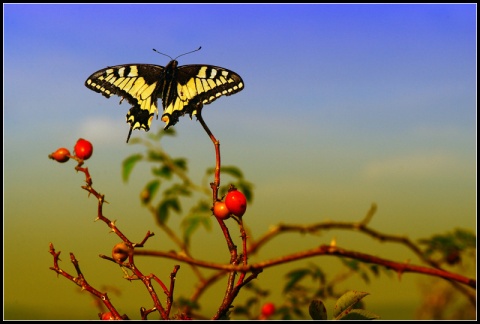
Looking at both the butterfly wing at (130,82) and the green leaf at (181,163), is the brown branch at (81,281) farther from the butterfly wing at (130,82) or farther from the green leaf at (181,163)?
the green leaf at (181,163)

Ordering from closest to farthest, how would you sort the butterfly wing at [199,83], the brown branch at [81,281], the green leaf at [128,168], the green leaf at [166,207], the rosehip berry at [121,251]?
the rosehip berry at [121,251]
the brown branch at [81,281]
the butterfly wing at [199,83]
the green leaf at [166,207]
the green leaf at [128,168]

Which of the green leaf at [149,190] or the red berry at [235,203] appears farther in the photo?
the green leaf at [149,190]

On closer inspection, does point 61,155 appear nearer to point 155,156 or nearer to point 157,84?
point 157,84

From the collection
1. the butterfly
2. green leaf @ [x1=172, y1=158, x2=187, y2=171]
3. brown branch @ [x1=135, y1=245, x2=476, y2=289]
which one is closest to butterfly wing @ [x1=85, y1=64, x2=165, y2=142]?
the butterfly

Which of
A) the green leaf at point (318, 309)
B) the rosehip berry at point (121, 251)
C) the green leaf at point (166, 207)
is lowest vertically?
the green leaf at point (166, 207)

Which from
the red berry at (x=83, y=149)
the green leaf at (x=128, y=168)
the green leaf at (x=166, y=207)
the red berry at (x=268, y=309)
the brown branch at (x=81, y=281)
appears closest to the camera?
the brown branch at (x=81, y=281)

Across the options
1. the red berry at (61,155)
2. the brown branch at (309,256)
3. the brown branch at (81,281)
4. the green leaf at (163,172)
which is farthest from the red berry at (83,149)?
the green leaf at (163,172)

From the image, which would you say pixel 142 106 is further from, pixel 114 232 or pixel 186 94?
pixel 114 232
